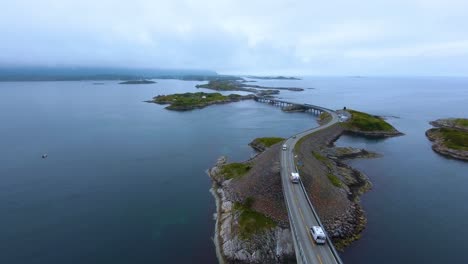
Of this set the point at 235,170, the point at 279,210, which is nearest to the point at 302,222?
the point at 279,210

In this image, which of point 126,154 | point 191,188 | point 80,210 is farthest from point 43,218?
point 126,154

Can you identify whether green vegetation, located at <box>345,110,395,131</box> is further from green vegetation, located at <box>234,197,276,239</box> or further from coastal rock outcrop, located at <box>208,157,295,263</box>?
green vegetation, located at <box>234,197,276,239</box>

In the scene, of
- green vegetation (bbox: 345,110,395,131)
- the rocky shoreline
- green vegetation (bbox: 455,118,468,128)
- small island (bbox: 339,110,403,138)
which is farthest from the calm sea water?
green vegetation (bbox: 455,118,468,128)

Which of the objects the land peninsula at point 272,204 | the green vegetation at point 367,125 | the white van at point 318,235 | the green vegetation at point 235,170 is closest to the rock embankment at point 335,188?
the land peninsula at point 272,204

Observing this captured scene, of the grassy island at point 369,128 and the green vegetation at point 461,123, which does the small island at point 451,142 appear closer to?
the green vegetation at point 461,123

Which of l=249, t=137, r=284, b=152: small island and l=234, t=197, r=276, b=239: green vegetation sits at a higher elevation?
l=234, t=197, r=276, b=239: green vegetation

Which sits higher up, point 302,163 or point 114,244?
point 302,163

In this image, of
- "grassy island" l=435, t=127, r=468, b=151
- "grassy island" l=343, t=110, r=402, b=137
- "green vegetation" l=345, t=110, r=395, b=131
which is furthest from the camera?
"green vegetation" l=345, t=110, r=395, b=131

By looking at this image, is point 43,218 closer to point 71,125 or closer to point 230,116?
point 71,125

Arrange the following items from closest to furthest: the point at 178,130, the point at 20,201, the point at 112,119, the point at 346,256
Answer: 1. the point at 346,256
2. the point at 20,201
3. the point at 178,130
4. the point at 112,119
